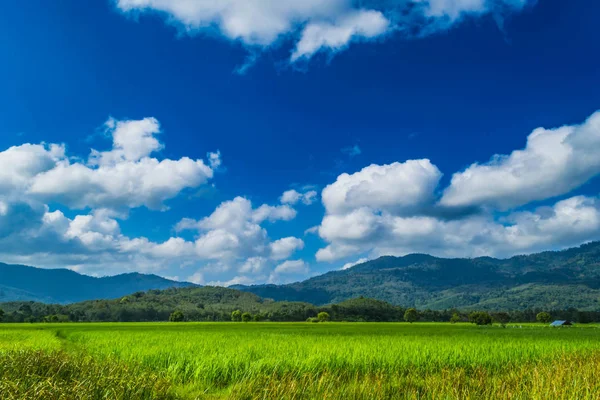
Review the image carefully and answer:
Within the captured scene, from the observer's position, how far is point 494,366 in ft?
56.5

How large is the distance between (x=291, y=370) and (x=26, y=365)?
754 centimetres

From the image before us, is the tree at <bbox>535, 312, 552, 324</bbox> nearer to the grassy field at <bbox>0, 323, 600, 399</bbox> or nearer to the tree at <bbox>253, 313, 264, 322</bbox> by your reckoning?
the tree at <bbox>253, 313, 264, 322</bbox>

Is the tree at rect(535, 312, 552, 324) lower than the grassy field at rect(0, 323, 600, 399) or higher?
lower

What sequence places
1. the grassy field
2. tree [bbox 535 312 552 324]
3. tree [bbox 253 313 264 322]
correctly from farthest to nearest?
tree [bbox 253 313 264 322]
tree [bbox 535 312 552 324]
the grassy field

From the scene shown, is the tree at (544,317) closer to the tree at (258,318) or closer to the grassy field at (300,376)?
the tree at (258,318)

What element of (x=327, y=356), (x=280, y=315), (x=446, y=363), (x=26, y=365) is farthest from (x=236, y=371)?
(x=280, y=315)

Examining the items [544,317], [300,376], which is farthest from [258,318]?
[300,376]

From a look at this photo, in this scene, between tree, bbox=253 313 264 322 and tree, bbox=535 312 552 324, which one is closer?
tree, bbox=535 312 552 324

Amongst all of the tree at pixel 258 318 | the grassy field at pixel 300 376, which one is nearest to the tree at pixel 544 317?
the tree at pixel 258 318

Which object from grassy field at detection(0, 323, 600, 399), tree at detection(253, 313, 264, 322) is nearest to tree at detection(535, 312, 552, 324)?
tree at detection(253, 313, 264, 322)

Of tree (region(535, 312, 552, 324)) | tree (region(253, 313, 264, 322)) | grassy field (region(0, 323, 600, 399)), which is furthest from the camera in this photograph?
tree (region(253, 313, 264, 322))

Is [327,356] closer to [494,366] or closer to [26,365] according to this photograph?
[494,366]

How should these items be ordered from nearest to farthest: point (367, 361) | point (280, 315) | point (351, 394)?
1. point (351, 394)
2. point (367, 361)
3. point (280, 315)

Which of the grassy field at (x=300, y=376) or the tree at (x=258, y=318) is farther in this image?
the tree at (x=258, y=318)
